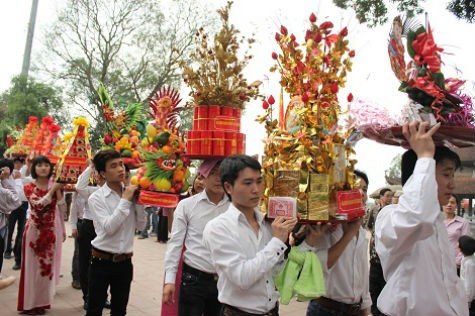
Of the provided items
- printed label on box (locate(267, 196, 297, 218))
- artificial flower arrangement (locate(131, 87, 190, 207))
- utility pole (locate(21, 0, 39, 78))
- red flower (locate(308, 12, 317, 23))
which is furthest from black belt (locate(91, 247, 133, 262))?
utility pole (locate(21, 0, 39, 78))

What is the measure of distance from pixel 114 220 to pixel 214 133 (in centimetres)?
129

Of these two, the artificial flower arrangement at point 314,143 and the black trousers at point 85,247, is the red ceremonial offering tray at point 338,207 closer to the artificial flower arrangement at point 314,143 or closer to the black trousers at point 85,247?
the artificial flower arrangement at point 314,143

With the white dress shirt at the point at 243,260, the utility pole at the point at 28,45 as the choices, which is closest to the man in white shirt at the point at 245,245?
the white dress shirt at the point at 243,260

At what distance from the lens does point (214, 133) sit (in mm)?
3189

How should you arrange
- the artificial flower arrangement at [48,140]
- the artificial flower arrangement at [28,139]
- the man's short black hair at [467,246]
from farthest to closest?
the artificial flower arrangement at [28,139]
the artificial flower arrangement at [48,140]
the man's short black hair at [467,246]

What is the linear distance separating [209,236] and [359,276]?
1.23 meters

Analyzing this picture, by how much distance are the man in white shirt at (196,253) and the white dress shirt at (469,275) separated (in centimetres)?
249

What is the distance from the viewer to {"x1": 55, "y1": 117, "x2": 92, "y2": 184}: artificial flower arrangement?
499cm

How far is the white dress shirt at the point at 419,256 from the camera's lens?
1.85m

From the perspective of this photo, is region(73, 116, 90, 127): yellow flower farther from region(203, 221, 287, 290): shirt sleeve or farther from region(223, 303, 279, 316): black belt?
region(223, 303, 279, 316): black belt

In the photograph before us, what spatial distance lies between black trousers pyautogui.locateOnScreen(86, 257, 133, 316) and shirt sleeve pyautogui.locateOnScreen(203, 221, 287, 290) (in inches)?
A: 73.0

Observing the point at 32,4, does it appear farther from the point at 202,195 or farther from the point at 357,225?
the point at 357,225

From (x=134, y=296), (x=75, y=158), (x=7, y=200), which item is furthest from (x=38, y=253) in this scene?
(x=134, y=296)

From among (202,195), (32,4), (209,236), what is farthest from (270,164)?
(32,4)
